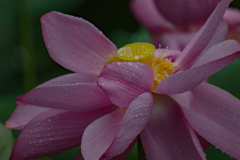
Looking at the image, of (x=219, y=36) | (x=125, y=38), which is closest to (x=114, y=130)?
(x=219, y=36)

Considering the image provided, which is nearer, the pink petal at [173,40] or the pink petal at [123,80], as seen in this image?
the pink petal at [123,80]

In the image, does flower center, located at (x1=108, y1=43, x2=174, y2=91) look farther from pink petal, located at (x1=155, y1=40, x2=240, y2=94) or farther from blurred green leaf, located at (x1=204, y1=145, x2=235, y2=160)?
blurred green leaf, located at (x1=204, y1=145, x2=235, y2=160)

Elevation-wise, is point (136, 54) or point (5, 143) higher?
point (136, 54)

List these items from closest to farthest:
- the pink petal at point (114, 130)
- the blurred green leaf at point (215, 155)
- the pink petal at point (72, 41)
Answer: the pink petal at point (114, 130) < the pink petal at point (72, 41) < the blurred green leaf at point (215, 155)

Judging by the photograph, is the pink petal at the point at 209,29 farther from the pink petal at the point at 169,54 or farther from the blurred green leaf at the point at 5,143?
the blurred green leaf at the point at 5,143

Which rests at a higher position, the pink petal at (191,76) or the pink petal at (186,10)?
the pink petal at (191,76)

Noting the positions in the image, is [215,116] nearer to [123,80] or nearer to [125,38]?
[123,80]

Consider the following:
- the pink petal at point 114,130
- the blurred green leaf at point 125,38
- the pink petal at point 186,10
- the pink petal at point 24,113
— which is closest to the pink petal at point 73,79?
the pink petal at point 24,113
